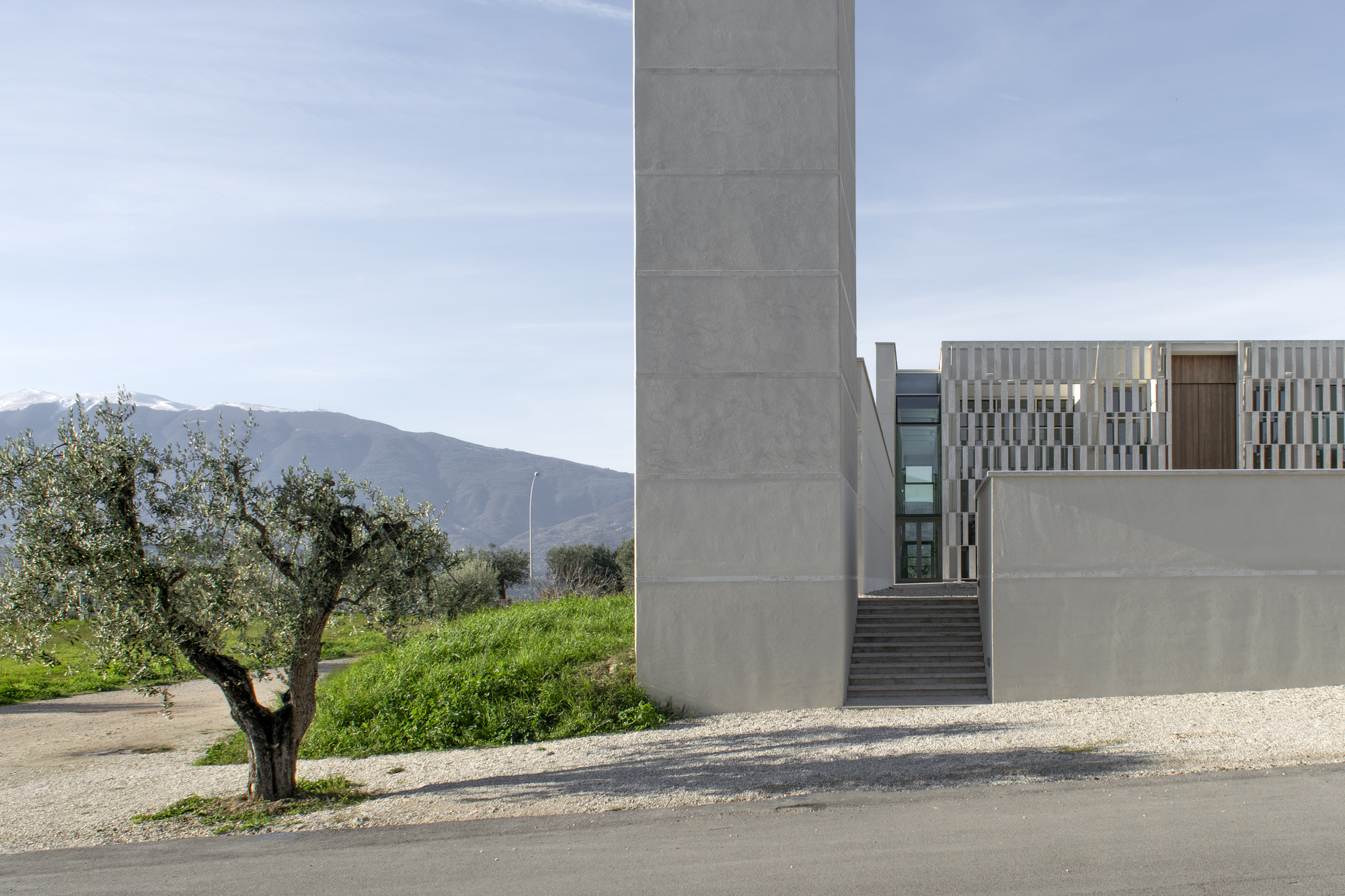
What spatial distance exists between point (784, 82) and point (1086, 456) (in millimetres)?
34125

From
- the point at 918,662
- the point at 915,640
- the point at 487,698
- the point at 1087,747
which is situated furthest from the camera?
the point at 915,640

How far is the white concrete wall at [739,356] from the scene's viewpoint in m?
14.4

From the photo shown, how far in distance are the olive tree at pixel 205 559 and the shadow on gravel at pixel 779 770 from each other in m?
1.98

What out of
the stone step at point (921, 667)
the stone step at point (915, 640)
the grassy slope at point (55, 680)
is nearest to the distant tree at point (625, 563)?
the grassy slope at point (55, 680)

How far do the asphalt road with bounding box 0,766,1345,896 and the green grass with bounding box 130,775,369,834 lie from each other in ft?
1.90

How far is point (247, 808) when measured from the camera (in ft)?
32.7

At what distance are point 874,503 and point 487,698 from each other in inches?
679

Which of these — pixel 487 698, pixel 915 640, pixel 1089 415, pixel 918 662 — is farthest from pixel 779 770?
pixel 1089 415

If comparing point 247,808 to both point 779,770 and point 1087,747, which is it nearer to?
Result: point 779,770

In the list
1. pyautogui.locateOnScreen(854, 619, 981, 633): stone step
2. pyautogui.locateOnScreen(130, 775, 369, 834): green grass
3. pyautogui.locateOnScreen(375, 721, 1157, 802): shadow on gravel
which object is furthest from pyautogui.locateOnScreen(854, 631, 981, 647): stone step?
pyautogui.locateOnScreen(130, 775, 369, 834): green grass

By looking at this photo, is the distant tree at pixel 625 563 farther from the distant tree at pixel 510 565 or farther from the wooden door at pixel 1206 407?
the wooden door at pixel 1206 407

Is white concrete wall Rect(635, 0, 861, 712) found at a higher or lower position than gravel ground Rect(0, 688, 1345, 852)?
higher

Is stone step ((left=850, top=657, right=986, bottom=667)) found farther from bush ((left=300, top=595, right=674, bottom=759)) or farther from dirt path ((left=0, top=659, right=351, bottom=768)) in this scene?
dirt path ((left=0, top=659, right=351, bottom=768))

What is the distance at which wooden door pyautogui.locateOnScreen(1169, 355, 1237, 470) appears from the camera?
44969 mm
